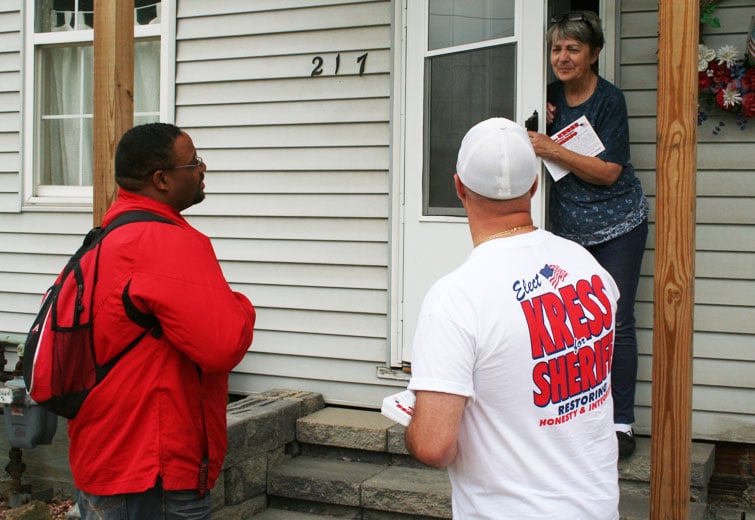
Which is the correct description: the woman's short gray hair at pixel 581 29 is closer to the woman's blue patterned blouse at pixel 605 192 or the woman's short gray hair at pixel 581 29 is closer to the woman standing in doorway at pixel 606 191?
the woman standing in doorway at pixel 606 191

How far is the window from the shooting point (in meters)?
4.37

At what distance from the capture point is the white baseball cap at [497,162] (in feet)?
6.45

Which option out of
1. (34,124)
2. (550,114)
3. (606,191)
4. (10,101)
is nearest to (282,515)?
(606,191)

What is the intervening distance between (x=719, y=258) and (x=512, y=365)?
2746mm

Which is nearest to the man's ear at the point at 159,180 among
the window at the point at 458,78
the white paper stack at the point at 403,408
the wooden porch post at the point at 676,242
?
the white paper stack at the point at 403,408

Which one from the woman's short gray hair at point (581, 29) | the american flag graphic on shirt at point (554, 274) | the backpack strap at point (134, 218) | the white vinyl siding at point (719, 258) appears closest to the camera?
the american flag graphic on shirt at point (554, 274)

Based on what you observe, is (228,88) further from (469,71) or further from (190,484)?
(190,484)

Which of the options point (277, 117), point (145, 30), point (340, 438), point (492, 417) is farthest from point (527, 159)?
point (145, 30)

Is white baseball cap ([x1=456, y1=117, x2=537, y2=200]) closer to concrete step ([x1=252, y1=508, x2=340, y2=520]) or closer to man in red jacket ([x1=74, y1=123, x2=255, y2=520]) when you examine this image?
man in red jacket ([x1=74, y1=123, x2=255, y2=520])

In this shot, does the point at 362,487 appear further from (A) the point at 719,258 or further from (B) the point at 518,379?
(B) the point at 518,379

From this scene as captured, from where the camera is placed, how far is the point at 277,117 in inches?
208

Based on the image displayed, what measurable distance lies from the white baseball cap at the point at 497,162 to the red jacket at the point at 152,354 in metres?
0.91

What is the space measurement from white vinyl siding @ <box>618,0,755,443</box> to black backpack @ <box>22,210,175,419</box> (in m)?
2.63

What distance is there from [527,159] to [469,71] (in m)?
2.60
